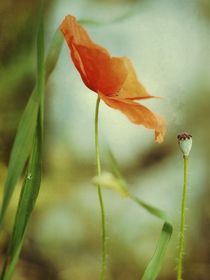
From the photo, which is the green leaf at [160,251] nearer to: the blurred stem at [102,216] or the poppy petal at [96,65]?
the blurred stem at [102,216]

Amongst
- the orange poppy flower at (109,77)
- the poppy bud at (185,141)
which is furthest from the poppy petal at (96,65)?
the poppy bud at (185,141)

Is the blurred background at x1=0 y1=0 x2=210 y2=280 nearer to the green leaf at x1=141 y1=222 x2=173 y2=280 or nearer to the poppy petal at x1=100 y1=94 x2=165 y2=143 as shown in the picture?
the poppy petal at x1=100 y1=94 x2=165 y2=143

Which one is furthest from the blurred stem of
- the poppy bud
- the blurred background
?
the poppy bud

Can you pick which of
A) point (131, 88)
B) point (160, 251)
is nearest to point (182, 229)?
point (160, 251)

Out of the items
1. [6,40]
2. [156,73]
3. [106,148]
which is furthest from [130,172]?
[6,40]

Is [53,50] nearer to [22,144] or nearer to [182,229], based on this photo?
[22,144]

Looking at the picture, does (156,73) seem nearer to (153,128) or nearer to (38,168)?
(153,128)
